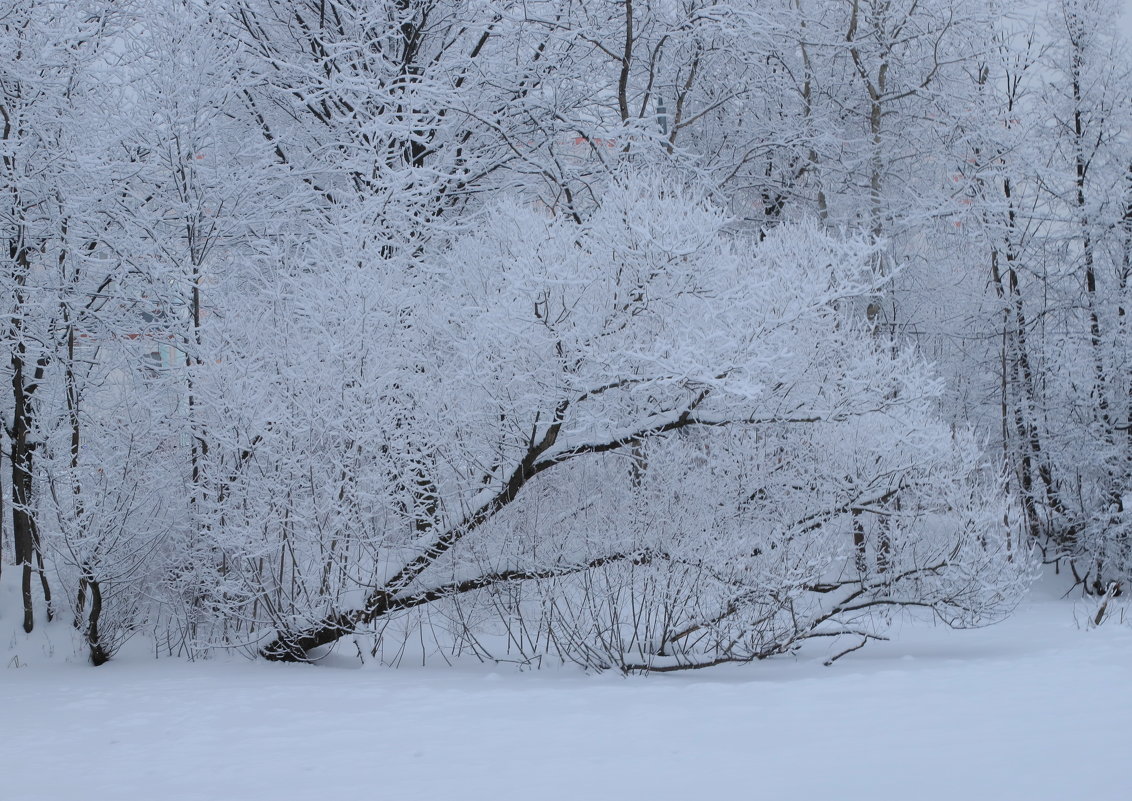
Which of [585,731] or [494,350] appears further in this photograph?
[494,350]

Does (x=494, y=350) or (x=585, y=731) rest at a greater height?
(x=494, y=350)

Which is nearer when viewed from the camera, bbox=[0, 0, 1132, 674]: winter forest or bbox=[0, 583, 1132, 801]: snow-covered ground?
bbox=[0, 583, 1132, 801]: snow-covered ground

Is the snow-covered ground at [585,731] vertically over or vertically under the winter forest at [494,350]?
under

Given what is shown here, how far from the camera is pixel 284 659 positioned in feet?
31.8

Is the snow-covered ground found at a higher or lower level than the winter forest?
lower

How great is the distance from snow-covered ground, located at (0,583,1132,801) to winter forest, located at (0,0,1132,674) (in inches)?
30.7

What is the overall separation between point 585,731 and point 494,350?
2965 millimetres

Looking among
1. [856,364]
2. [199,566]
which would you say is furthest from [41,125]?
[856,364]

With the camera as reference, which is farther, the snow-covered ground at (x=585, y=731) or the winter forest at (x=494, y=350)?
Answer: the winter forest at (x=494, y=350)

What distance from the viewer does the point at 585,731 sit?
652 cm

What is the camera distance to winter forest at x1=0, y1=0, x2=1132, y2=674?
848cm

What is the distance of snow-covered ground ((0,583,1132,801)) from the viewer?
5.26 m

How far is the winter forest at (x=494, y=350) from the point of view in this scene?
848 cm

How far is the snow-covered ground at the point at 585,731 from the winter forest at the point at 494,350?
781 millimetres
